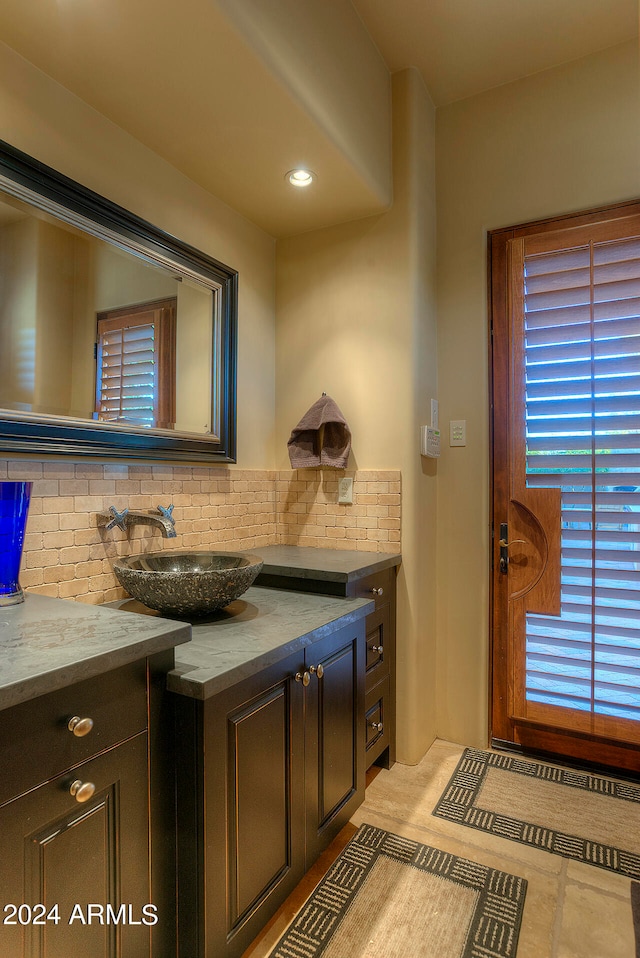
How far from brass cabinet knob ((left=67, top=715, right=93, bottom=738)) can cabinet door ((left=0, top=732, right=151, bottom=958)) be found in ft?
0.26

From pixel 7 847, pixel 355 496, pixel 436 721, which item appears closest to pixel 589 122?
pixel 355 496

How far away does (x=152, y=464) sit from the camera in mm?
1833

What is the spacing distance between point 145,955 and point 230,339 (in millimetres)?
1932

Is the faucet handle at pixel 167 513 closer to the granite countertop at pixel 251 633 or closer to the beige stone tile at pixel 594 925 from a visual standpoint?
the granite countertop at pixel 251 633

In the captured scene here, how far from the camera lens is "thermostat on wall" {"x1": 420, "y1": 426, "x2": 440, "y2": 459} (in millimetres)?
2326

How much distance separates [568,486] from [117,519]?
1786mm

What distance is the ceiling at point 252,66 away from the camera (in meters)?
1.34

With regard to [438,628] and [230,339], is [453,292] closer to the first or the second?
[230,339]

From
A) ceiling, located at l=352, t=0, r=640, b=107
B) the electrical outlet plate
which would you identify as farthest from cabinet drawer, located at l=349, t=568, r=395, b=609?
ceiling, located at l=352, t=0, r=640, b=107

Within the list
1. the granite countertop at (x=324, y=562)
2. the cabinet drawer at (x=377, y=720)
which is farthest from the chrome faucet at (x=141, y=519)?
the cabinet drawer at (x=377, y=720)

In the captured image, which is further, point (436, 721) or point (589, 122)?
point (436, 721)

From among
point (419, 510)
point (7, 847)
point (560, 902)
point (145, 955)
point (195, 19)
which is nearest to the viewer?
point (7, 847)

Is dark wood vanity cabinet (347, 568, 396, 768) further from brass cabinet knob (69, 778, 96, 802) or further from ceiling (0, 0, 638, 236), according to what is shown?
ceiling (0, 0, 638, 236)

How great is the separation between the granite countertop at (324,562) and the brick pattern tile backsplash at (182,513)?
93mm
